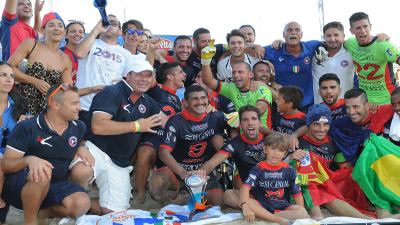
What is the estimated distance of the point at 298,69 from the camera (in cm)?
622

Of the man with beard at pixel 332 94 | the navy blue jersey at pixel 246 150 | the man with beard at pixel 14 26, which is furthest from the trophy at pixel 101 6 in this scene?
the man with beard at pixel 332 94

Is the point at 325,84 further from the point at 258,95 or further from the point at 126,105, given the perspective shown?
the point at 126,105

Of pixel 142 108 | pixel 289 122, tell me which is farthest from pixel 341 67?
pixel 142 108

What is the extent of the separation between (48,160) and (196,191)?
1410 mm

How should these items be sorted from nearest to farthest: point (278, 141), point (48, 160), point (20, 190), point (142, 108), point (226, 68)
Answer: point (20, 190)
point (48, 160)
point (278, 141)
point (142, 108)
point (226, 68)

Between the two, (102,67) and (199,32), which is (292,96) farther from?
(102,67)

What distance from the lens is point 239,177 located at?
4883 mm

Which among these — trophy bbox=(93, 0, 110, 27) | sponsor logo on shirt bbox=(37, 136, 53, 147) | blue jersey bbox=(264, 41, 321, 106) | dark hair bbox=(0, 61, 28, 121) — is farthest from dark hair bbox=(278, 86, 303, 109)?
dark hair bbox=(0, 61, 28, 121)

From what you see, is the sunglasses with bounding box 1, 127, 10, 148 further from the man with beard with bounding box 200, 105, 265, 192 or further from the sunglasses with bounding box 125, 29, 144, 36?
the sunglasses with bounding box 125, 29, 144, 36

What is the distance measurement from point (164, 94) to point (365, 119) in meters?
2.37


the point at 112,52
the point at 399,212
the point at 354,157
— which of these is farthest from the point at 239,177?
the point at 112,52

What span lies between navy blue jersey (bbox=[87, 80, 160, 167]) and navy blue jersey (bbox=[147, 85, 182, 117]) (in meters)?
0.57

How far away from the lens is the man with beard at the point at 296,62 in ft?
20.4

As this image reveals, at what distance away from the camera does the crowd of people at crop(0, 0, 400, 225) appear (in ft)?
13.4
